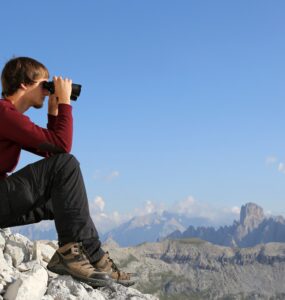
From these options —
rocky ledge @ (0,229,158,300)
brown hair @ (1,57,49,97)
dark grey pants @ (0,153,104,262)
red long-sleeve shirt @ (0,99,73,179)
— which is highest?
brown hair @ (1,57,49,97)

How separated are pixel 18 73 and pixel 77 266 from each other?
3.15 meters

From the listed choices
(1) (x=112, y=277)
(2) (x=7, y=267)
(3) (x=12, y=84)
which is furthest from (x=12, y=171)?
(1) (x=112, y=277)

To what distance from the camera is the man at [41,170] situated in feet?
22.4

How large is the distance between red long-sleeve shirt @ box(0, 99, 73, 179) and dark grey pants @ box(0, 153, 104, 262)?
0.29 m

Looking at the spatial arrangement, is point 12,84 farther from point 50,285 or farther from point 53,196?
point 50,285

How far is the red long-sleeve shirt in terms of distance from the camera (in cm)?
674

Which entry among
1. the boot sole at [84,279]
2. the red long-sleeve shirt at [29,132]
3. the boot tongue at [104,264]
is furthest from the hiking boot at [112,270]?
the red long-sleeve shirt at [29,132]

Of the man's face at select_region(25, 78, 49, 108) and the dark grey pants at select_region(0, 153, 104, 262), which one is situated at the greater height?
the man's face at select_region(25, 78, 49, 108)

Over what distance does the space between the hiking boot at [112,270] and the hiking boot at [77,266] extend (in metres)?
0.09

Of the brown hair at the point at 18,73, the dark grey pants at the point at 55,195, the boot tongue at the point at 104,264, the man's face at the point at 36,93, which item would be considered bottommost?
the boot tongue at the point at 104,264

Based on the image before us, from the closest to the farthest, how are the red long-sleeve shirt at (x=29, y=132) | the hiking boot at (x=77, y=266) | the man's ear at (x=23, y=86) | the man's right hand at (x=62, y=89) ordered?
the red long-sleeve shirt at (x=29, y=132) → the man's right hand at (x=62, y=89) → the man's ear at (x=23, y=86) → the hiking boot at (x=77, y=266)

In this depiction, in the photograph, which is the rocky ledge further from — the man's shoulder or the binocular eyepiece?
the binocular eyepiece

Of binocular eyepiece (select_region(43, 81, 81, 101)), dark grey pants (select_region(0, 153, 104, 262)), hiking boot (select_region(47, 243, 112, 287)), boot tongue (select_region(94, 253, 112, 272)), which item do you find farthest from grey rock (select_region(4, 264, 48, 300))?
binocular eyepiece (select_region(43, 81, 81, 101))

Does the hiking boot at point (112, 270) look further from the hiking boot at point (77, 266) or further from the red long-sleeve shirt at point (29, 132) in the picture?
the red long-sleeve shirt at point (29, 132)
